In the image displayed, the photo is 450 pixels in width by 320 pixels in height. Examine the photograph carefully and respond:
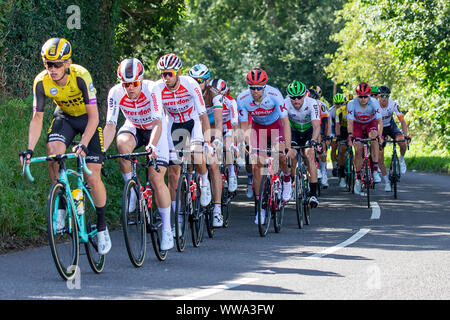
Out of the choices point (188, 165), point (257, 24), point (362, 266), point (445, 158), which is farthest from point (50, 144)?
point (257, 24)

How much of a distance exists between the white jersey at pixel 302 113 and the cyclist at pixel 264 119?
47.8 inches

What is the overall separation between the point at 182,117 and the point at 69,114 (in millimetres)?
2403

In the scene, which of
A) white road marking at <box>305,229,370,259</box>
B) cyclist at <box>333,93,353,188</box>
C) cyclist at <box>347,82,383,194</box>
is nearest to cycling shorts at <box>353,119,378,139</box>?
cyclist at <box>347,82,383,194</box>

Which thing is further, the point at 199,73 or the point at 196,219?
the point at 199,73

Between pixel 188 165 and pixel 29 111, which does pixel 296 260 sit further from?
Result: pixel 29 111

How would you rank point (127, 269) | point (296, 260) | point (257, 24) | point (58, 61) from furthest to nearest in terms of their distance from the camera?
1. point (257, 24)
2. point (296, 260)
3. point (127, 269)
4. point (58, 61)

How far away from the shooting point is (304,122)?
49.3 ft

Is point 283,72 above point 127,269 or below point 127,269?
above

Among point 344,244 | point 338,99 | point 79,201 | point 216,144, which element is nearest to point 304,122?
point 216,144

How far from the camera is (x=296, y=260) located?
947cm

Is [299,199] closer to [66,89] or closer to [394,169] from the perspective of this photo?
[66,89]

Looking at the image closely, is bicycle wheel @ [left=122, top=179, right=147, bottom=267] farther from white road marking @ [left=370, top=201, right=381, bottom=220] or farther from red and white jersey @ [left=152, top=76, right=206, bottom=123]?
white road marking @ [left=370, top=201, right=381, bottom=220]

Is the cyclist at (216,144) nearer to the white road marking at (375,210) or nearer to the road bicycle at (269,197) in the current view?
the road bicycle at (269,197)

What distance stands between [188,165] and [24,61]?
6.95 metres
